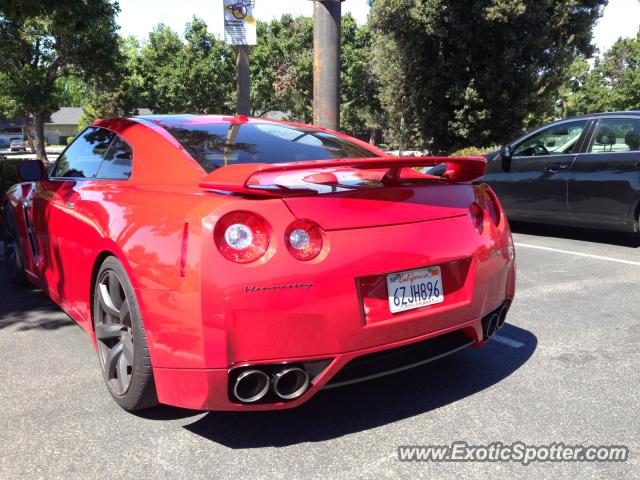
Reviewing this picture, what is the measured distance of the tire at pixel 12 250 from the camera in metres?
4.87

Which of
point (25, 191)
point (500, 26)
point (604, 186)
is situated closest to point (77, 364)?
point (25, 191)

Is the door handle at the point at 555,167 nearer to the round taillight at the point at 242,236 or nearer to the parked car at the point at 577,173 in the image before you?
the parked car at the point at 577,173

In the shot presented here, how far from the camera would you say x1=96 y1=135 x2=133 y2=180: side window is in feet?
10.4

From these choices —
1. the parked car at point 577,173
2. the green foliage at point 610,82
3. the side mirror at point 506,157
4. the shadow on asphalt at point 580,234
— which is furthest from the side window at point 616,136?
the green foliage at point 610,82

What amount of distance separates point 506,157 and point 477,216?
521 centimetres

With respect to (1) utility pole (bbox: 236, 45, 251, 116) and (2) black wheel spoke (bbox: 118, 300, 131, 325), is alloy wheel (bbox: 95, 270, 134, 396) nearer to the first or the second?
(2) black wheel spoke (bbox: 118, 300, 131, 325)

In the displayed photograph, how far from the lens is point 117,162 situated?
3.32 m

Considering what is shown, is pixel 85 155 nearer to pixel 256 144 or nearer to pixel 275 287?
pixel 256 144

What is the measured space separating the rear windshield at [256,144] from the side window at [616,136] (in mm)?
4441

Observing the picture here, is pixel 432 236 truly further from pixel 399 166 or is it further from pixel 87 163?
pixel 87 163

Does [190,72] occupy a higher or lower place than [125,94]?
higher

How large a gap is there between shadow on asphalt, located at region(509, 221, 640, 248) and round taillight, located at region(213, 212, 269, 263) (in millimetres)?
6130

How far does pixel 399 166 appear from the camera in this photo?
2.55 metres

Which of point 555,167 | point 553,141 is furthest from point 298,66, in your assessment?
point 555,167
